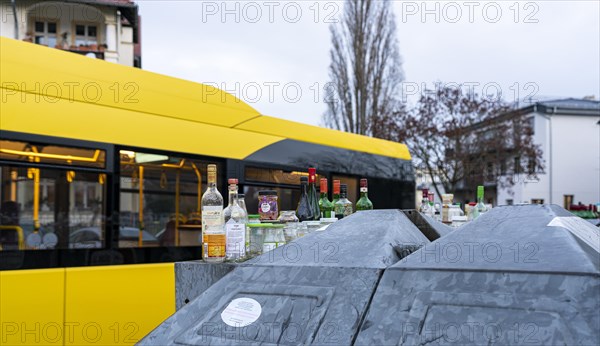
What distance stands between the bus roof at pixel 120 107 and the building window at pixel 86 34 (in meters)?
25.4

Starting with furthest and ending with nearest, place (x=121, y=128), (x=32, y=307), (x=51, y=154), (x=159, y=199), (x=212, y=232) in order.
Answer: (x=159, y=199)
(x=121, y=128)
(x=51, y=154)
(x=32, y=307)
(x=212, y=232)

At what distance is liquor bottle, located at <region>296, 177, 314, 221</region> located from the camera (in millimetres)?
3811

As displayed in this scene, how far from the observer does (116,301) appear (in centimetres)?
505

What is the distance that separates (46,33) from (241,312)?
101 ft

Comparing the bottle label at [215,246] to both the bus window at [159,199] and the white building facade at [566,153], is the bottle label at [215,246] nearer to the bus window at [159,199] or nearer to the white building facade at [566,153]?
the bus window at [159,199]

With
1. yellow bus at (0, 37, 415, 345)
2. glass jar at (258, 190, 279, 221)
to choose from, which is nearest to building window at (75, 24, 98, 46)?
yellow bus at (0, 37, 415, 345)

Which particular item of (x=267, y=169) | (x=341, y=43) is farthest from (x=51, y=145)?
(x=341, y=43)


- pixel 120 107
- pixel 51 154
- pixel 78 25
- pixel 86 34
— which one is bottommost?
pixel 51 154

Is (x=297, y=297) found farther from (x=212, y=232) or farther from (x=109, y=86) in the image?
(x=109, y=86)

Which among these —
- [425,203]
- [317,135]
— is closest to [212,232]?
[425,203]

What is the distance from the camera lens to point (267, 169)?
22.0ft

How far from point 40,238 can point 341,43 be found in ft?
77.2

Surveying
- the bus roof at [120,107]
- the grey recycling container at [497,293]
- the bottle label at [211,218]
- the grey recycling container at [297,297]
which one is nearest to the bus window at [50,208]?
the bus roof at [120,107]

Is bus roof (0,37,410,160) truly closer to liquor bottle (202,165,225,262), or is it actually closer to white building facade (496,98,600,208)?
liquor bottle (202,165,225,262)
